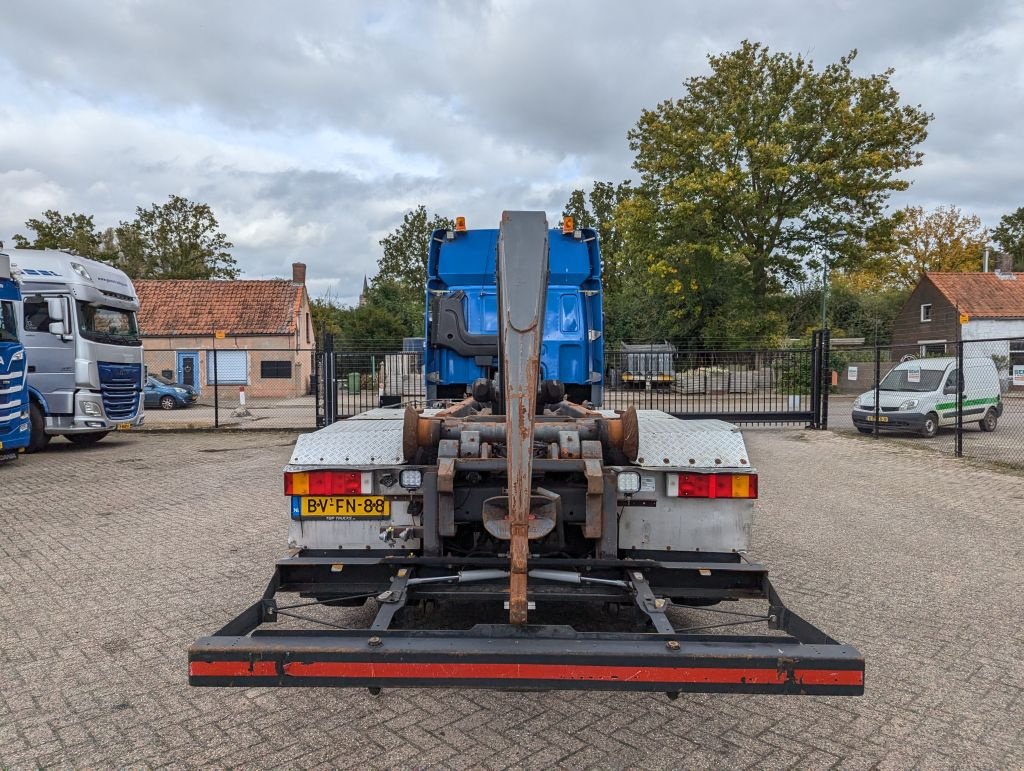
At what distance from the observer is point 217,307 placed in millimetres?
35250

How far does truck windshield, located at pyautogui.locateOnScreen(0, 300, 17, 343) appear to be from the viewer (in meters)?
10.7

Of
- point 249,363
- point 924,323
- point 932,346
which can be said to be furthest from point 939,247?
point 249,363

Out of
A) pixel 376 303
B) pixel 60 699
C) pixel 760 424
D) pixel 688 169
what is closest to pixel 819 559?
pixel 60 699

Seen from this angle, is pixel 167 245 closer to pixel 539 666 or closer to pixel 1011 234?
pixel 539 666

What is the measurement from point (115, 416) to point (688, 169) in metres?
25.9

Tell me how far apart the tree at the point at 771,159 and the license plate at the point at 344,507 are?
27929 mm

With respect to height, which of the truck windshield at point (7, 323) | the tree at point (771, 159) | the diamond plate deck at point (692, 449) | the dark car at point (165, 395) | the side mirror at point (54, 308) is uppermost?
the tree at point (771, 159)

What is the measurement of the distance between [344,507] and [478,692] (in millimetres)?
1187

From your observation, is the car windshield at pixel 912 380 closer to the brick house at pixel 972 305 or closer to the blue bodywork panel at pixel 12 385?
the blue bodywork panel at pixel 12 385

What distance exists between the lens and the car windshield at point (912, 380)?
50.1ft

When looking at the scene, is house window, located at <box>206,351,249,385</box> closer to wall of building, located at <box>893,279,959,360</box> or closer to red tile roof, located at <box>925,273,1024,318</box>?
wall of building, located at <box>893,279,959,360</box>

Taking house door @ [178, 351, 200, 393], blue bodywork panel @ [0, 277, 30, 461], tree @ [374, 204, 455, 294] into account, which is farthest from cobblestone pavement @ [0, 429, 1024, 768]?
tree @ [374, 204, 455, 294]

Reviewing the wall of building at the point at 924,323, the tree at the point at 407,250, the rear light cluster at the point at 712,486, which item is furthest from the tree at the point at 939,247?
the rear light cluster at the point at 712,486

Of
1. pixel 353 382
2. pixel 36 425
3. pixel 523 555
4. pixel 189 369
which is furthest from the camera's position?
pixel 189 369
